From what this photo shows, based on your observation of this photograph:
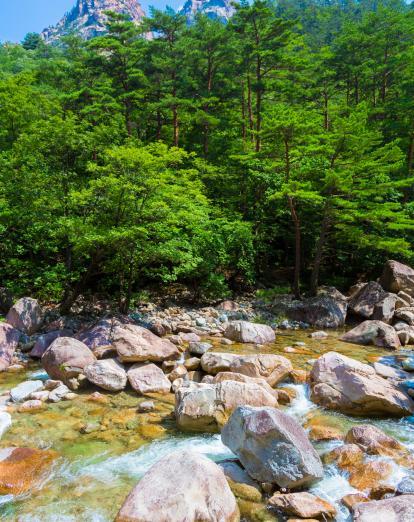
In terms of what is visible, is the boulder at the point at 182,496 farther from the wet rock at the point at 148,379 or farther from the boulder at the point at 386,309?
the boulder at the point at 386,309

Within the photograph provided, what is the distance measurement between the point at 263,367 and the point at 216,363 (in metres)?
1.06

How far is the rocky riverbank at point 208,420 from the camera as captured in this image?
4523mm

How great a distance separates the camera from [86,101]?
71.2 feet

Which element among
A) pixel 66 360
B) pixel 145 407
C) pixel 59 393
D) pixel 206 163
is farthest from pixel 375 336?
pixel 206 163

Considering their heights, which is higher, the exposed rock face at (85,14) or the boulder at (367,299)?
the exposed rock face at (85,14)

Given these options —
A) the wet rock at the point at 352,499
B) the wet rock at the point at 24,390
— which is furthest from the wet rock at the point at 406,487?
the wet rock at the point at 24,390

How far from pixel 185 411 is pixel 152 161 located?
277 inches

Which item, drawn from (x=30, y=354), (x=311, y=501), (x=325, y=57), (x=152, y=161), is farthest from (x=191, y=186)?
(x=325, y=57)

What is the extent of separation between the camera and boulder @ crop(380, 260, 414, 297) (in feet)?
54.0

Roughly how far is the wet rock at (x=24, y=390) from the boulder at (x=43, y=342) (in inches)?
71.5

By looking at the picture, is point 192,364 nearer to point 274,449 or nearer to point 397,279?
point 274,449

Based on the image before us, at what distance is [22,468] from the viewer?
5359 millimetres

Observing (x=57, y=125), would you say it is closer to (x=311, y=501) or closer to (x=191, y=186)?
(x=191, y=186)

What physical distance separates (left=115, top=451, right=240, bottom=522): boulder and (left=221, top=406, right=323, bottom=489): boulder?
66 cm
